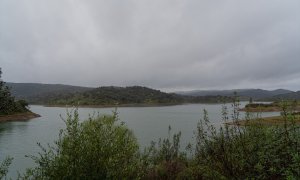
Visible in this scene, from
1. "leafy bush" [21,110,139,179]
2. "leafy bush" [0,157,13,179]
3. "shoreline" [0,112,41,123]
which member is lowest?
"shoreline" [0,112,41,123]

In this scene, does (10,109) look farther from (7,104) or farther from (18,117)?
(18,117)

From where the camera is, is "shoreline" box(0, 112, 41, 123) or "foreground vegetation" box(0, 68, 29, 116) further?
"foreground vegetation" box(0, 68, 29, 116)

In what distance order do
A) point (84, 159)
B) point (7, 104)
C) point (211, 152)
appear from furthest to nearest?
point (7, 104) → point (84, 159) → point (211, 152)

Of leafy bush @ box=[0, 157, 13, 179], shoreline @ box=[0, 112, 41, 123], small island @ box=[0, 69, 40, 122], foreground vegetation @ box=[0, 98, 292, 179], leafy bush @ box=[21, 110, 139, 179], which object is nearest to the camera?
foreground vegetation @ box=[0, 98, 292, 179]

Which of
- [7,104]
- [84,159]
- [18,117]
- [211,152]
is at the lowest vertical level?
[18,117]

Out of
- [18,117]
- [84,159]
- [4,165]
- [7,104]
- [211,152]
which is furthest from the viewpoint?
[18,117]

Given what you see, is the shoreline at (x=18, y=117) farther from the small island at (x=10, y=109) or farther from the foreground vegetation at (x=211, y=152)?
the foreground vegetation at (x=211, y=152)

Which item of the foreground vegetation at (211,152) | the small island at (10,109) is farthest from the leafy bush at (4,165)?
the small island at (10,109)

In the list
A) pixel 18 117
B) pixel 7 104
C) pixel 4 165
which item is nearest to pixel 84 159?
pixel 4 165

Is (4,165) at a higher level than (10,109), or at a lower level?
higher

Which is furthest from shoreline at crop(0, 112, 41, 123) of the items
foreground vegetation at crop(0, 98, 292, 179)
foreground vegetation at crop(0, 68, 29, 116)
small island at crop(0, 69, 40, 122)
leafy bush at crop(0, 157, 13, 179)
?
foreground vegetation at crop(0, 98, 292, 179)

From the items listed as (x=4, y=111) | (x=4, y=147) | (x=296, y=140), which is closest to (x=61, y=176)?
(x=296, y=140)

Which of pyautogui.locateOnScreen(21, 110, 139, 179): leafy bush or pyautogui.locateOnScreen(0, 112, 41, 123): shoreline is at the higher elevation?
pyautogui.locateOnScreen(21, 110, 139, 179): leafy bush

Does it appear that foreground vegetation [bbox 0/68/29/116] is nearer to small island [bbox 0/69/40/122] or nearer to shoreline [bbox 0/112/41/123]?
small island [bbox 0/69/40/122]
